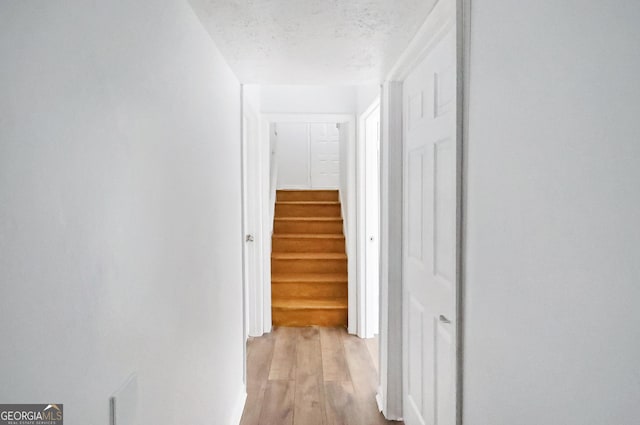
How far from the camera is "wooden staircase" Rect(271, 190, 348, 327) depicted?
4285mm

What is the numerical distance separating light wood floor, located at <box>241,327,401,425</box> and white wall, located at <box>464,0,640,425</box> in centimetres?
151

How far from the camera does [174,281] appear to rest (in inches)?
54.9

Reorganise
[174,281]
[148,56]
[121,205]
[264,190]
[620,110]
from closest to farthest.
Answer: [620,110]
[121,205]
[148,56]
[174,281]
[264,190]

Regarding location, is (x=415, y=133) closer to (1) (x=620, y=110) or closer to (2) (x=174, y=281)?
(2) (x=174, y=281)

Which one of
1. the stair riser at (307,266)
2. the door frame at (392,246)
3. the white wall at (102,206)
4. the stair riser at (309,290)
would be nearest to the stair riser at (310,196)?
the stair riser at (307,266)

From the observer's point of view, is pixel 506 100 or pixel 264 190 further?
pixel 264 190

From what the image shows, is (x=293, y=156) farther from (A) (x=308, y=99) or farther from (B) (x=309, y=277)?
(A) (x=308, y=99)

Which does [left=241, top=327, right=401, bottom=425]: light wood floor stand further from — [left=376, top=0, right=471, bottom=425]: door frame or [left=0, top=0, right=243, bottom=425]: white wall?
[left=0, top=0, right=243, bottom=425]: white wall

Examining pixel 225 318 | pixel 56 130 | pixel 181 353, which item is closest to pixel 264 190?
pixel 225 318

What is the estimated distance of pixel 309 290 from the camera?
4.52 meters

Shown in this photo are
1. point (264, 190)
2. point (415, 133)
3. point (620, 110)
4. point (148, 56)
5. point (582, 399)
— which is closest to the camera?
point (620, 110)

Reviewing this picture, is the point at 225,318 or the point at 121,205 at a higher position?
the point at 121,205

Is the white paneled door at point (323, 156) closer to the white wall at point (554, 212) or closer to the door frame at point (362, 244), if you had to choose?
the door frame at point (362, 244)

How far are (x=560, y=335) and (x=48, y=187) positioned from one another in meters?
0.98
